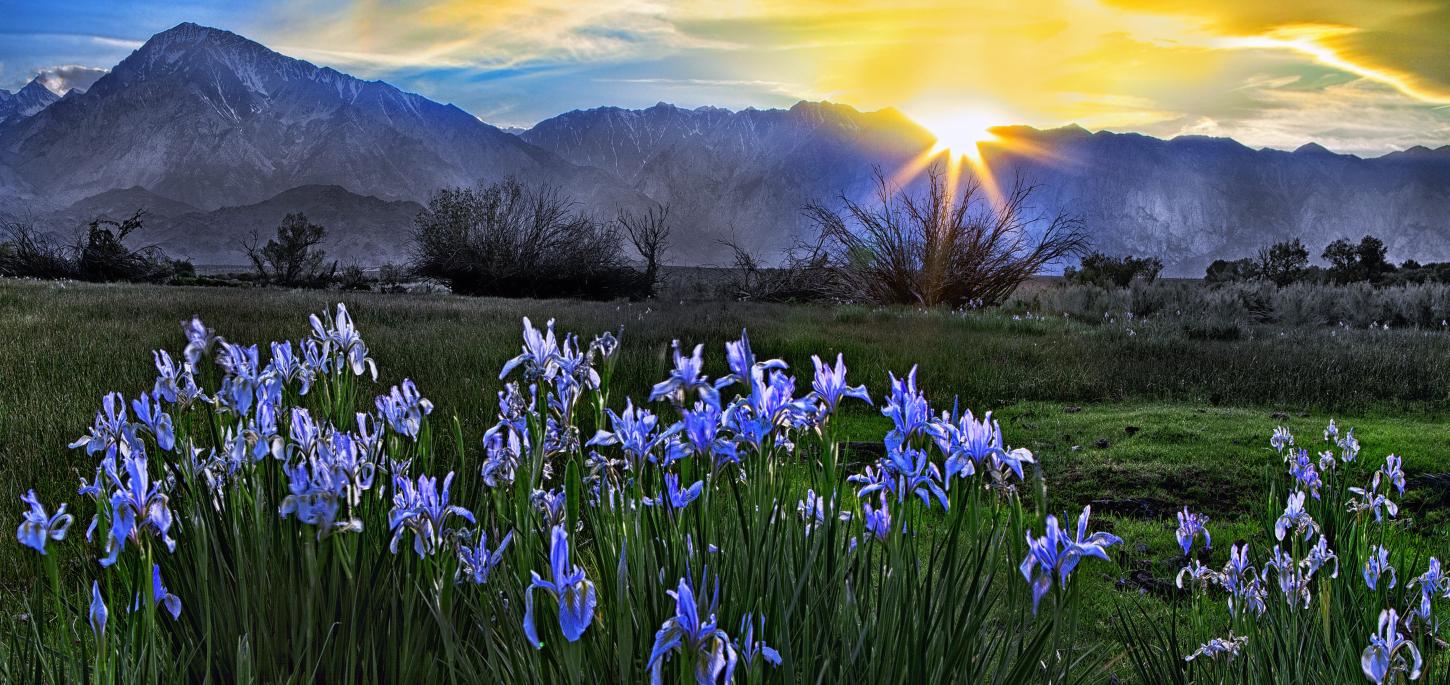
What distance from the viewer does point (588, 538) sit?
13.5 ft

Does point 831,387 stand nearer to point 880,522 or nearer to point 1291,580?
point 880,522

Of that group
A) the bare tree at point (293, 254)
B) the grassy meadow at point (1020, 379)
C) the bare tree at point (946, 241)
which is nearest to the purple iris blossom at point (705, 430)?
the grassy meadow at point (1020, 379)

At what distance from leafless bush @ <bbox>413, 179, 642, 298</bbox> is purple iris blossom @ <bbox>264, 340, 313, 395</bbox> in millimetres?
27524

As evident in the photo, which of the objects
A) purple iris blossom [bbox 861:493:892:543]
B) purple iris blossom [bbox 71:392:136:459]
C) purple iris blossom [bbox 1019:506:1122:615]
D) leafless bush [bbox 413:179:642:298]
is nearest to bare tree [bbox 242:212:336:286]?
leafless bush [bbox 413:179:642:298]

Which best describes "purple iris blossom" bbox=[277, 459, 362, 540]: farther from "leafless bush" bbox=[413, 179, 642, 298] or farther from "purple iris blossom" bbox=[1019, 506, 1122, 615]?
"leafless bush" bbox=[413, 179, 642, 298]

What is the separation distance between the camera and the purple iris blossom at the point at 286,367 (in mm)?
2211

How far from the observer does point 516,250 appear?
30281 millimetres

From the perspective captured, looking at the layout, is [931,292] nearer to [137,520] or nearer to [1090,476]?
[1090,476]

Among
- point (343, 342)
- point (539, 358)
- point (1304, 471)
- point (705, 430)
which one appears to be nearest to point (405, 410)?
point (343, 342)

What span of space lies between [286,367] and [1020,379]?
369 inches

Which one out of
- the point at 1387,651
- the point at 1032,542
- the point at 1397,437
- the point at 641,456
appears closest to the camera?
the point at 1032,542

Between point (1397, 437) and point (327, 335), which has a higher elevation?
point (327, 335)

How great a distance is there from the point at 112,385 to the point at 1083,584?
819 centimetres

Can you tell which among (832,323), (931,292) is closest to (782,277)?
(931,292)
